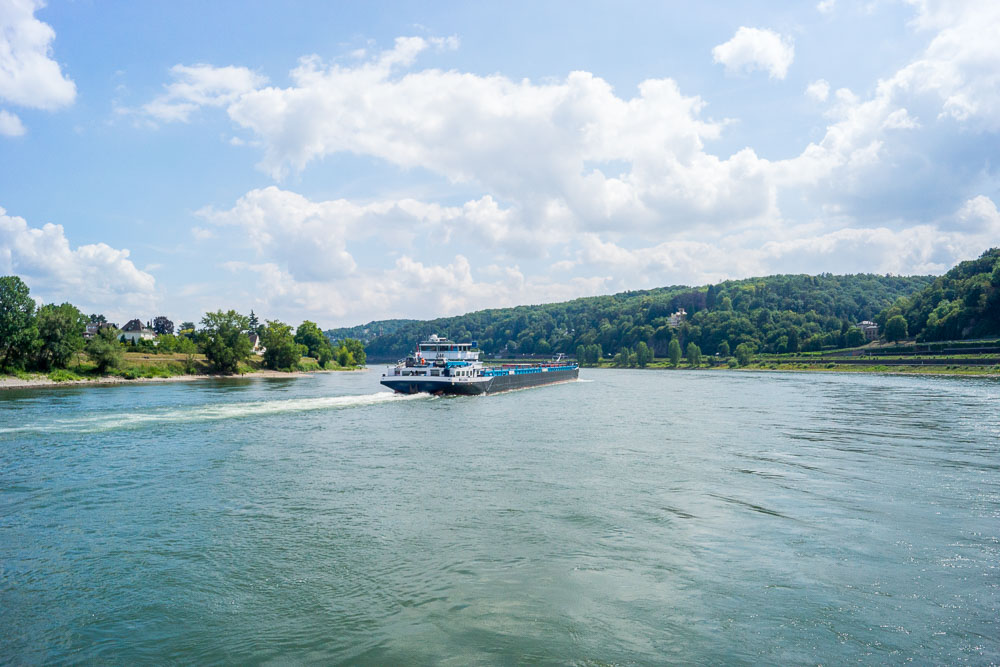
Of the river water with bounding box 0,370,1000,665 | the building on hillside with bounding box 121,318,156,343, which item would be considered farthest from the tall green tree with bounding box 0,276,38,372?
the building on hillside with bounding box 121,318,156,343

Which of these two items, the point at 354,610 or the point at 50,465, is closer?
the point at 354,610

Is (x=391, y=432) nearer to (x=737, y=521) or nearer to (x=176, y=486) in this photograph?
(x=176, y=486)

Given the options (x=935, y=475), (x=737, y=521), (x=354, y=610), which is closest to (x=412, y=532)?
(x=354, y=610)

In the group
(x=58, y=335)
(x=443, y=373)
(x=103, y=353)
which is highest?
(x=58, y=335)

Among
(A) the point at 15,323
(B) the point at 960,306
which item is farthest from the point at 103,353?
(B) the point at 960,306

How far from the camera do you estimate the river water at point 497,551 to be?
10.4 m

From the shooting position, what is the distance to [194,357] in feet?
365

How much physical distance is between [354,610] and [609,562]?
6.25 meters

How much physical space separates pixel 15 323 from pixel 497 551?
89191 mm

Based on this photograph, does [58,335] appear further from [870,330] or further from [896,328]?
[870,330]

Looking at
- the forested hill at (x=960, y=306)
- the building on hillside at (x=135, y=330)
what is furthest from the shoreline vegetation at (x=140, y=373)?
the forested hill at (x=960, y=306)

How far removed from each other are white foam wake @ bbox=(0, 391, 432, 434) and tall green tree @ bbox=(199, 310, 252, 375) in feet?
204

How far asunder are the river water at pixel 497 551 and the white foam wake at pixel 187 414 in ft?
13.9

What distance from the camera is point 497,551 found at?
1491 centimetres
